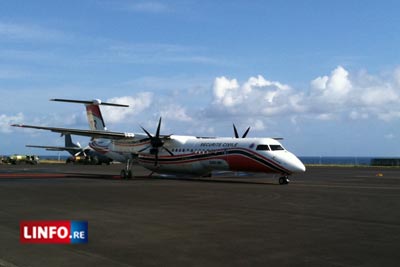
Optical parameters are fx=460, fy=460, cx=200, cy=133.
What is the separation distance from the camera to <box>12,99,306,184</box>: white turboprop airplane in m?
30.6

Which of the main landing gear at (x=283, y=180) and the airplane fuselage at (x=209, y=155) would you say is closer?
the main landing gear at (x=283, y=180)

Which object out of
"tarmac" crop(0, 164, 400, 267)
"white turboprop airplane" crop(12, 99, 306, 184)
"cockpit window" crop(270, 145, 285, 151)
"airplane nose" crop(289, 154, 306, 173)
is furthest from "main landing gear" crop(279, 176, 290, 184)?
"tarmac" crop(0, 164, 400, 267)

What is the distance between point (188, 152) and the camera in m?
36.2

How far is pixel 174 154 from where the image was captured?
122ft

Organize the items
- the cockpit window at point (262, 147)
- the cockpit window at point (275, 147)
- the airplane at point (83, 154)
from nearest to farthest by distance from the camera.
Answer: the cockpit window at point (275, 147) → the cockpit window at point (262, 147) → the airplane at point (83, 154)

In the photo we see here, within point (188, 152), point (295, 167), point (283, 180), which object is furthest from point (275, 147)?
point (188, 152)

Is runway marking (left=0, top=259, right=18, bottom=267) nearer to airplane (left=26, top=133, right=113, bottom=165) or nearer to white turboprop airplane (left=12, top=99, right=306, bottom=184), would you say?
white turboprop airplane (left=12, top=99, right=306, bottom=184)

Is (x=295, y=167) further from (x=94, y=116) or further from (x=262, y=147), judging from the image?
(x=94, y=116)

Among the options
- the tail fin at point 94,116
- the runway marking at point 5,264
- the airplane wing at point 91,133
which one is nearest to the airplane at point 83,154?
the tail fin at point 94,116

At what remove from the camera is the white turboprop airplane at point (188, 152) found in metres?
30.6

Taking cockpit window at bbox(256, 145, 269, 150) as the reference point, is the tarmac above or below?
below

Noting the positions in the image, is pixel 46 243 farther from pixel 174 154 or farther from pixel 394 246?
pixel 174 154

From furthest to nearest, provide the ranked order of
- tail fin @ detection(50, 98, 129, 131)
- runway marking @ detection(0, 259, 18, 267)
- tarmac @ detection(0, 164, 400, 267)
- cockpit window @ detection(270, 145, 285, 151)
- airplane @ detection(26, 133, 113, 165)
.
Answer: airplane @ detection(26, 133, 113, 165)
tail fin @ detection(50, 98, 129, 131)
cockpit window @ detection(270, 145, 285, 151)
tarmac @ detection(0, 164, 400, 267)
runway marking @ detection(0, 259, 18, 267)

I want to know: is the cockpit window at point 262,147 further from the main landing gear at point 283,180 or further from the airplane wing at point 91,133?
the airplane wing at point 91,133
